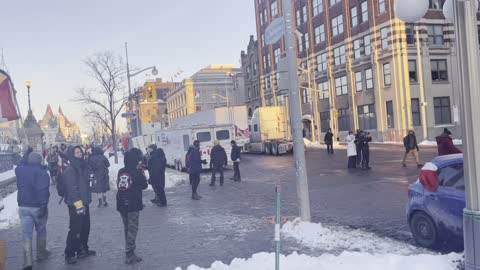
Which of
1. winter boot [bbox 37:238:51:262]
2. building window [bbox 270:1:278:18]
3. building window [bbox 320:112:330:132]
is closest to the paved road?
winter boot [bbox 37:238:51:262]

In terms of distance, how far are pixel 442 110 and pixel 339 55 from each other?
1225 cm

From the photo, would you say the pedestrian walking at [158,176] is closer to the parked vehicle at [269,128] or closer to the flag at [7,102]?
the flag at [7,102]

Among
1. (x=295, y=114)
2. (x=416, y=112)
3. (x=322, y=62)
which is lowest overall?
(x=295, y=114)

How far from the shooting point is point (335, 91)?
47.7 metres

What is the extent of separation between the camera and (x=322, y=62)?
50.1 metres

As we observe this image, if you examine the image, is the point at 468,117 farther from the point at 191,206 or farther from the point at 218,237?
the point at 191,206

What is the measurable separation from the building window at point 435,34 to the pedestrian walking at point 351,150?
25.2 m

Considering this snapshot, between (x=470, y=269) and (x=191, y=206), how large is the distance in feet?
29.4

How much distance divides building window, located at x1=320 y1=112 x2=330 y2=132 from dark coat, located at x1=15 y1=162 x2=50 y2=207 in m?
43.7

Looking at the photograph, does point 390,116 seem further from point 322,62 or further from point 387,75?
point 322,62

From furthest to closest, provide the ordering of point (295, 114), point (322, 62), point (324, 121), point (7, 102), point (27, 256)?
point (322, 62) → point (324, 121) → point (295, 114) → point (7, 102) → point (27, 256)

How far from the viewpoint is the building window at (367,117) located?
42.3m

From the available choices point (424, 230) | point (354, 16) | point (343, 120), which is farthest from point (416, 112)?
point (424, 230)

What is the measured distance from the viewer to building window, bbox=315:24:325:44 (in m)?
49.8
